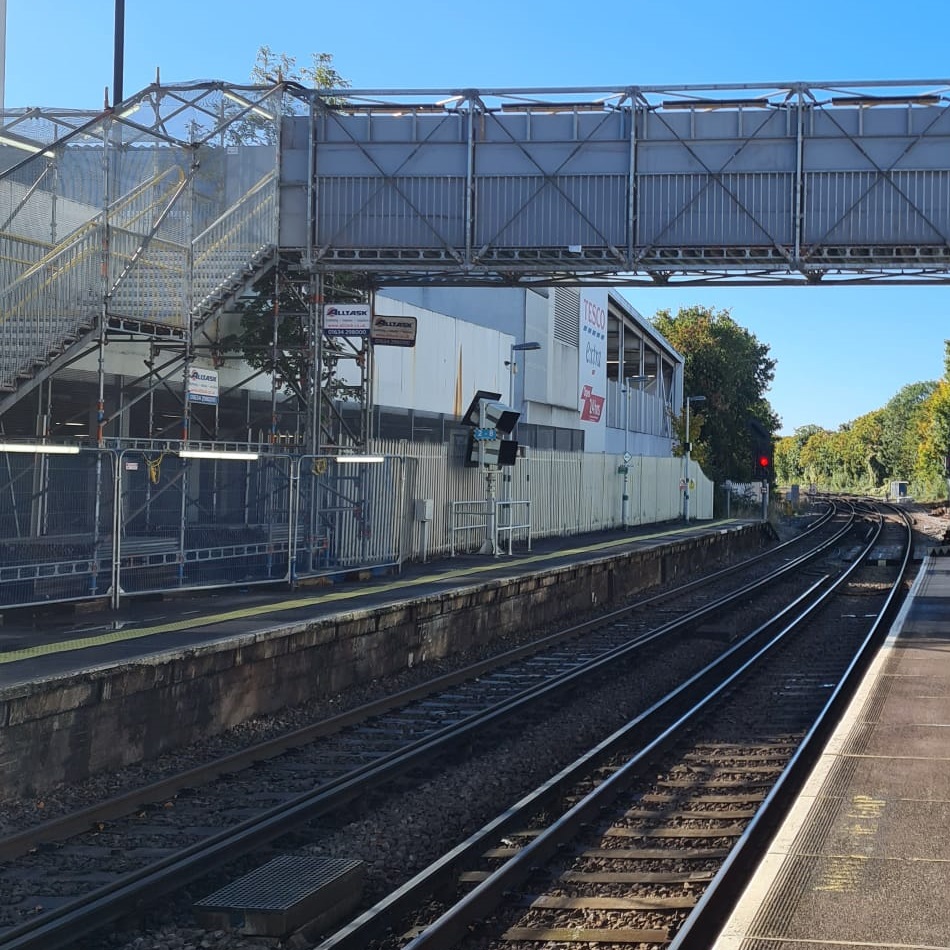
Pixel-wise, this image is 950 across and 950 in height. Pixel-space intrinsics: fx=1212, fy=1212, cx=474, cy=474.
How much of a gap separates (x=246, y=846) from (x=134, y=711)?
2.72 m

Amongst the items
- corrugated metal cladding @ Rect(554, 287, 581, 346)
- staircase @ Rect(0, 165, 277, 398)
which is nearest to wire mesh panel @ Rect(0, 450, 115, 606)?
staircase @ Rect(0, 165, 277, 398)

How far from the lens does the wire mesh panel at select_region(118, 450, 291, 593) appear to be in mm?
13242

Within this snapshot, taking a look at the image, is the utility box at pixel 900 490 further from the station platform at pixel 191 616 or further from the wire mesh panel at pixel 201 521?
the wire mesh panel at pixel 201 521

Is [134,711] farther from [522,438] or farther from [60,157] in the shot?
[522,438]

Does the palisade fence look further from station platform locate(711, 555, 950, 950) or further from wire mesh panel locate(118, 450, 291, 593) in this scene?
station platform locate(711, 555, 950, 950)

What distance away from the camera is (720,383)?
2891 inches

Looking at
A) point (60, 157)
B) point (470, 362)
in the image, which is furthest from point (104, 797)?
point (470, 362)

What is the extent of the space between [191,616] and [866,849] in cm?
834

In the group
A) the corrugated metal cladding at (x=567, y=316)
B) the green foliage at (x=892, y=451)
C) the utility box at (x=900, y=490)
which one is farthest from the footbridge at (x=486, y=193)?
the utility box at (x=900, y=490)

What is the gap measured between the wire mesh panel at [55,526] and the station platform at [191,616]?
0.37 metres

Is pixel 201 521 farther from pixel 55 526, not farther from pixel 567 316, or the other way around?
pixel 567 316

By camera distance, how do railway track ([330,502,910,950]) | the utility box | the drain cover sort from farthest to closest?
the utility box, railway track ([330,502,910,950]), the drain cover

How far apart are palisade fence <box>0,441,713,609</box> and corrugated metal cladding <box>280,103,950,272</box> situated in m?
4.00

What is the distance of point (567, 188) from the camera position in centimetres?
2073
